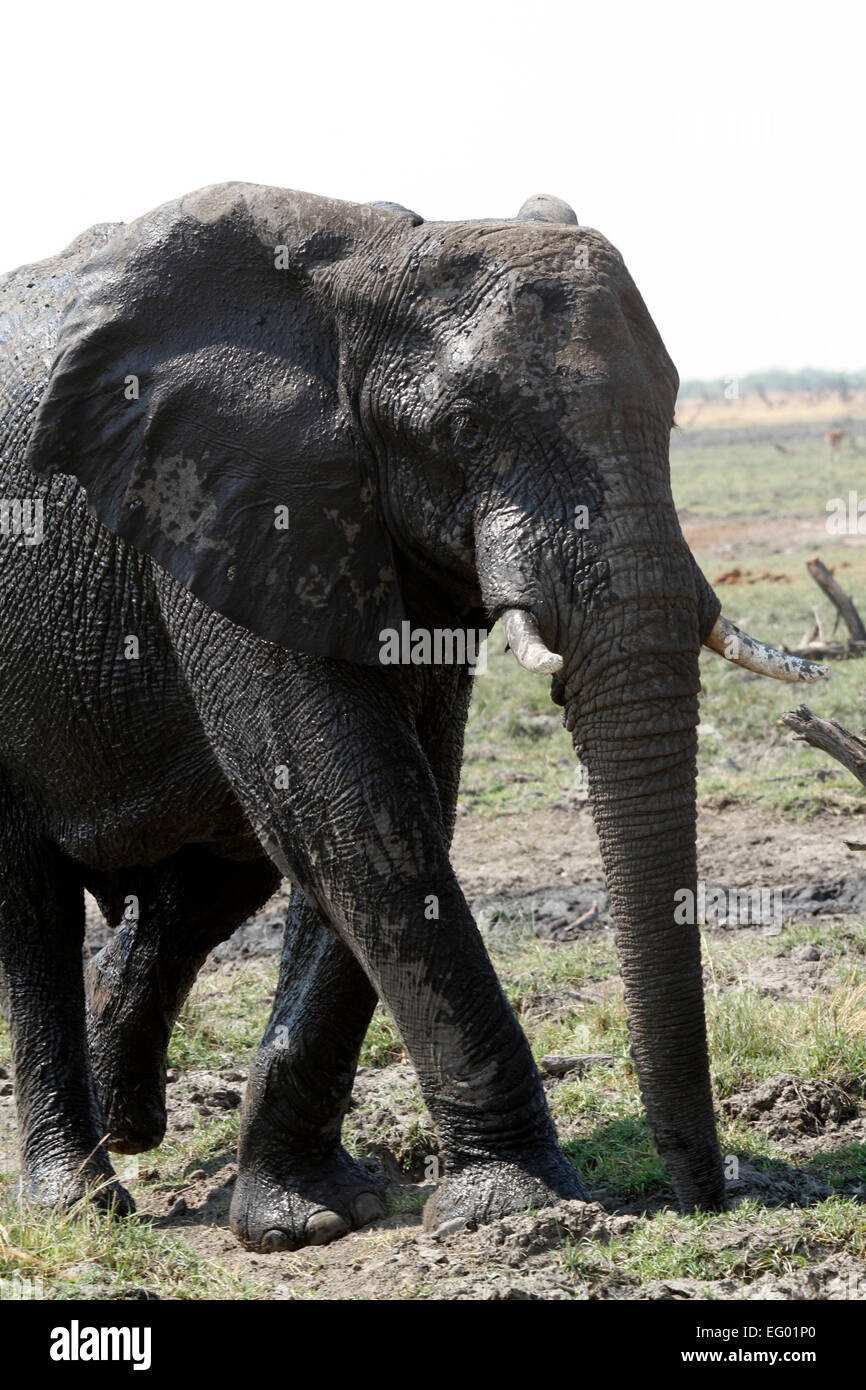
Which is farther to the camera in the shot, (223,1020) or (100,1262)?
(223,1020)

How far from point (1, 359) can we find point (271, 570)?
166 cm

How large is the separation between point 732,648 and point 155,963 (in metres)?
3.14

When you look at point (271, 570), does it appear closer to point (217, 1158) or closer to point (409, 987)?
point (409, 987)

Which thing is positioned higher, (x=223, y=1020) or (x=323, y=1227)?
(x=223, y=1020)

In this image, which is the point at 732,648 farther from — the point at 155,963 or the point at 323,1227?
the point at 155,963

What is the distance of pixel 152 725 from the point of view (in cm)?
553

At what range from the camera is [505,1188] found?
16.0 ft

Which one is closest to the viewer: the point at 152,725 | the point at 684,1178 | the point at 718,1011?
the point at 684,1178

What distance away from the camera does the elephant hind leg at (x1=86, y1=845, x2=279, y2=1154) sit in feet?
21.6

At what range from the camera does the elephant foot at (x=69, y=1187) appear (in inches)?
228

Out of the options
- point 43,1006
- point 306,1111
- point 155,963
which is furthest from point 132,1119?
point 306,1111

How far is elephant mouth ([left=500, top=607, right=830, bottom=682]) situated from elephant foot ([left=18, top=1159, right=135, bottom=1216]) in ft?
8.54
